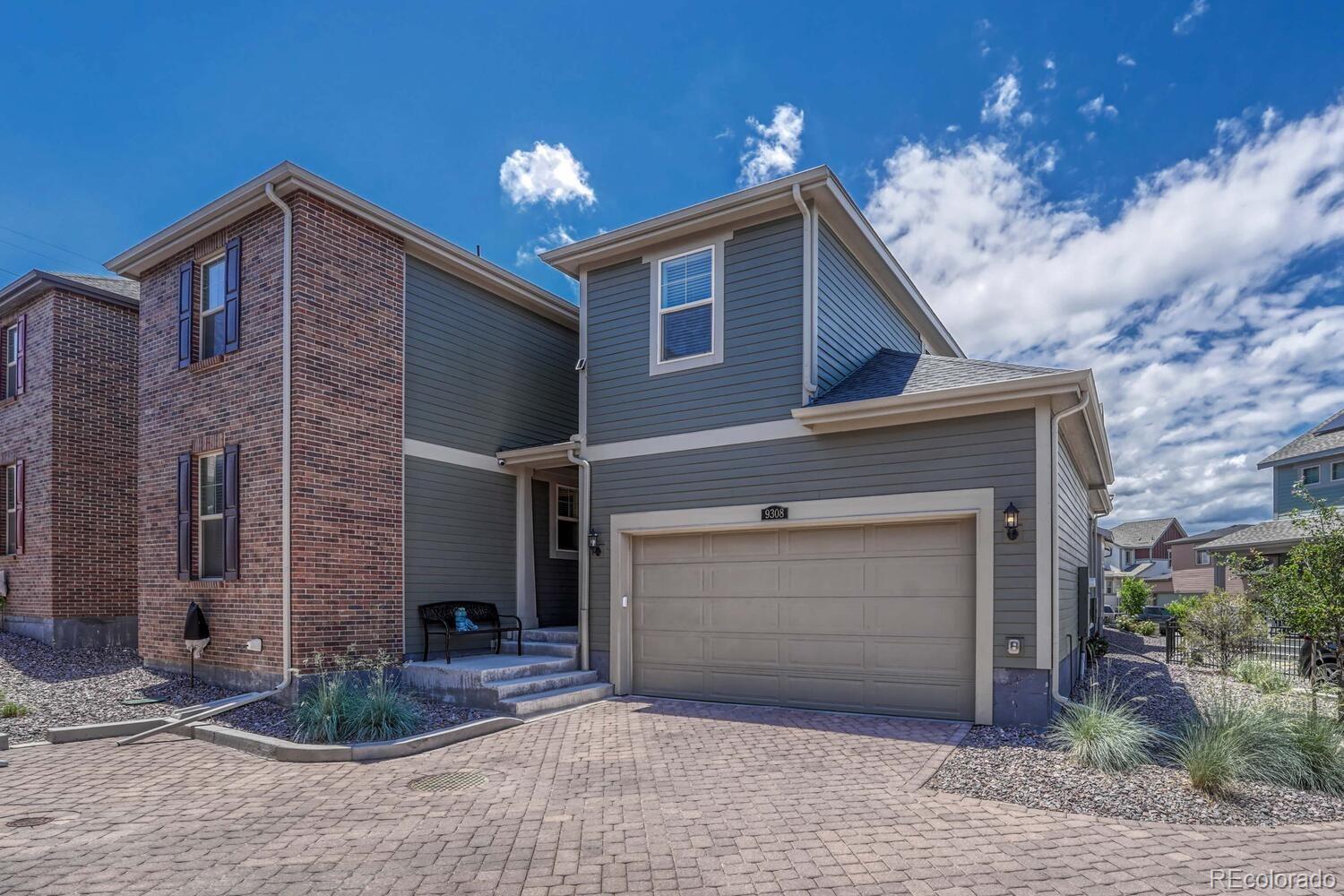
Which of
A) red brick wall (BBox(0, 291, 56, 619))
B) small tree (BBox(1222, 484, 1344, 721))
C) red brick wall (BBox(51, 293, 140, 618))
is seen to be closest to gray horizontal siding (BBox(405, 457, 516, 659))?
red brick wall (BBox(51, 293, 140, 618))

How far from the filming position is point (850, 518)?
26.1ft

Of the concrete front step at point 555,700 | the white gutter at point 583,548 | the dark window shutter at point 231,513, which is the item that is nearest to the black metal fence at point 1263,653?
the concrete front step at point 555,700

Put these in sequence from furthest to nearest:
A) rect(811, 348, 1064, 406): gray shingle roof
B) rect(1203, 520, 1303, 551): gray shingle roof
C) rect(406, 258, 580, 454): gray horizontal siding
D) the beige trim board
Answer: rect(1203, 520, 1303, 551): gray shingle roof, rect(406, 258, 580, 454): gray horizontal siding, rect(811, 348, 1064, 406): gray shingle roof, the beige trim board

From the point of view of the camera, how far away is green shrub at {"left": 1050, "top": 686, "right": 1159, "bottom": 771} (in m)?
5.50

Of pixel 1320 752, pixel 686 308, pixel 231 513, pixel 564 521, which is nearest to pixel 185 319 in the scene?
pixel 231 513

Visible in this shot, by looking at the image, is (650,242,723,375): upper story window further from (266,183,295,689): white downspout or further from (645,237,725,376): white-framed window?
(266,183,295,689): white downspout

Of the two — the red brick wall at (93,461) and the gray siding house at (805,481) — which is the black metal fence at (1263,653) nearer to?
the gray siding house at (805,481)

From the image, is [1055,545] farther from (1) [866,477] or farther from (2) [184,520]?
(2) [184,520]

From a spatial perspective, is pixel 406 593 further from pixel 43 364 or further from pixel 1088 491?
pixel 1088 491

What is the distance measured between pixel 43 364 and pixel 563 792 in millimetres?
12169

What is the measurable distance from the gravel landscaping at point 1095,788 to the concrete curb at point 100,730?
7629mm

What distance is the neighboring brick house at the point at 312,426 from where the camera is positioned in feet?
27.1

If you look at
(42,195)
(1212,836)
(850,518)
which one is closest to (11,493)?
(42,195)

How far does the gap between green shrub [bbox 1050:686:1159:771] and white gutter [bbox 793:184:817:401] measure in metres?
4.12
